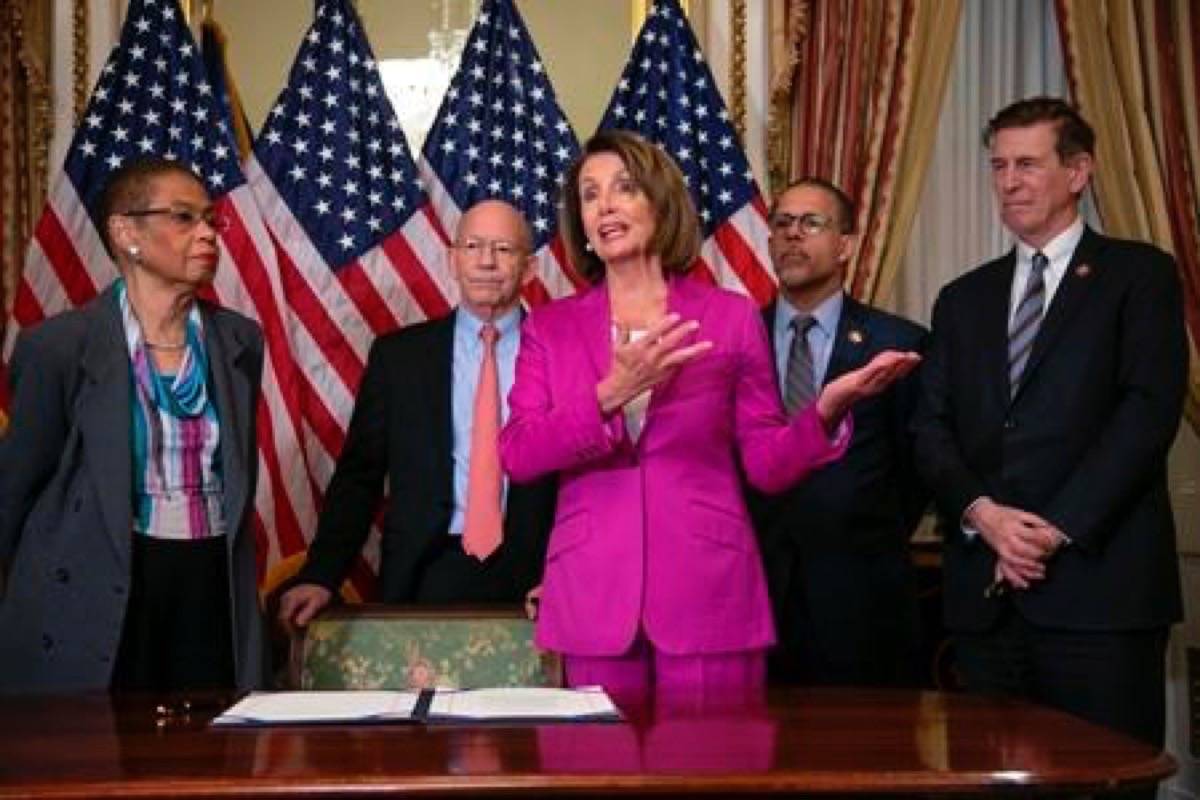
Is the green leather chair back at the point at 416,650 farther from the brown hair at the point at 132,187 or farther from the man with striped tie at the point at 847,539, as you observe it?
the brown hair at the point at 132,187

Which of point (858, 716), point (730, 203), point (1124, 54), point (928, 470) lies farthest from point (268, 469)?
point (1124, 54)

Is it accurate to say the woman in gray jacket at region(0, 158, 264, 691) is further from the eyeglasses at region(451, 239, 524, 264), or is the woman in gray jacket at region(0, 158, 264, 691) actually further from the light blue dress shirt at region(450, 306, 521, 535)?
the eyeglasses at region(451, 239, 524, 264)

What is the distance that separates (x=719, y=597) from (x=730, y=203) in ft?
7.09

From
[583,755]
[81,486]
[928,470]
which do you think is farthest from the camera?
[928,470]

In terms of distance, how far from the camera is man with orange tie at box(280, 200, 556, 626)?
3164mm

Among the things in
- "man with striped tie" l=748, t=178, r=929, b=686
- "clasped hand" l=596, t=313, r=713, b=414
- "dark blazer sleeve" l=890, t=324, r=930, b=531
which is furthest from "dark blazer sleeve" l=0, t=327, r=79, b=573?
"dark blazer sleeve" l=890, t=324, r=930, b=531

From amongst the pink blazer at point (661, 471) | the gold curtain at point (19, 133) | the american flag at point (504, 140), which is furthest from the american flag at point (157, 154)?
the pink blazer at point (661, 471)

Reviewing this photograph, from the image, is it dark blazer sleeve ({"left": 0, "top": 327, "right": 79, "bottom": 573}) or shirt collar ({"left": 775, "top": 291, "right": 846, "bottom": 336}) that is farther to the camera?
shirt collar ({"left": 775, "top": 291, "right": 846, "bottom": 336})

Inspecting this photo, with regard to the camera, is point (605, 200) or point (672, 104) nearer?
point (605, 200)

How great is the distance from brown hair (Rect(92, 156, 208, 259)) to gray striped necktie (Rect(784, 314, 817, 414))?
136cm

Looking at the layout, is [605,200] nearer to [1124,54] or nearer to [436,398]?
[436,398]

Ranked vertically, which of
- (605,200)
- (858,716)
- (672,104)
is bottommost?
(858,716)

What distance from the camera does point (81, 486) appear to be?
8.98 feet

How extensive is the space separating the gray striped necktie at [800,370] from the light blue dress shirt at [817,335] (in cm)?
1
